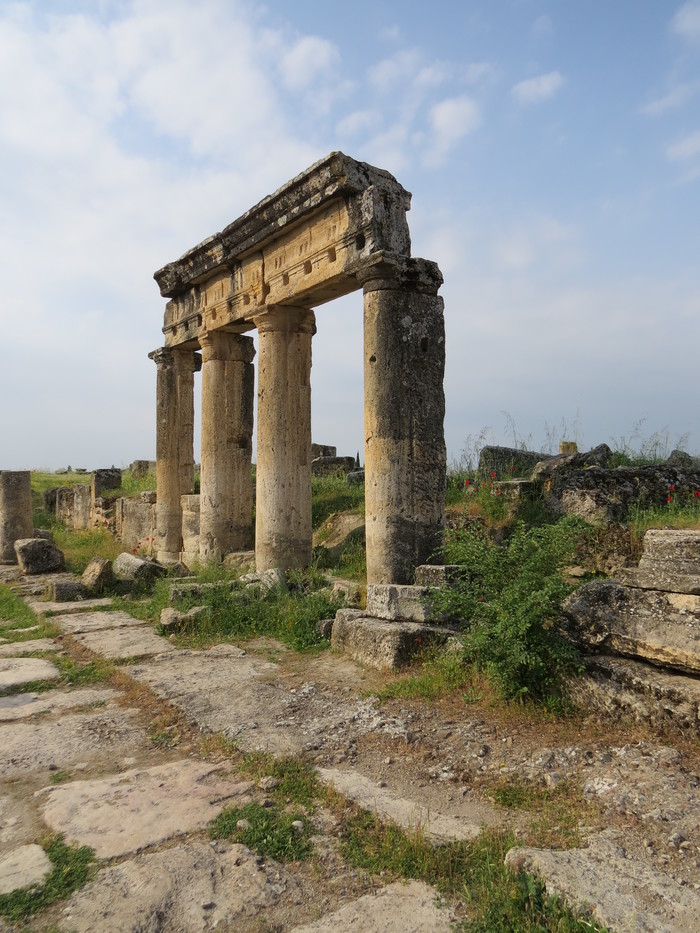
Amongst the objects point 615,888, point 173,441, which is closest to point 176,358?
point 173,441

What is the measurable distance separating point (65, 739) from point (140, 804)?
138 cm

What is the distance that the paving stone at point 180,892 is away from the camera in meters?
2.58

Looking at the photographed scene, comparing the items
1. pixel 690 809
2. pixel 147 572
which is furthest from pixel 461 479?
pixel 690 809

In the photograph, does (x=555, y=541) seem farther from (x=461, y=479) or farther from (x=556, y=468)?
(x=461, y=479)

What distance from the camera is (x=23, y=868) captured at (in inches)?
115

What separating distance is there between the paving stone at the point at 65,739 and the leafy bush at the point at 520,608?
2485mm

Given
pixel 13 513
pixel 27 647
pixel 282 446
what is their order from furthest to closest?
pixel 13 513 < pixel 282 446 < pixel 27 647

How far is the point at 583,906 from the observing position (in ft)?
8.14

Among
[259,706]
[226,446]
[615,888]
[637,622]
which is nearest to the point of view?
[615,888]

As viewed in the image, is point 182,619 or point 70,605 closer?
point 182,619

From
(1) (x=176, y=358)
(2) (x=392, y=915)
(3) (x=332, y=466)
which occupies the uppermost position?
(1) (x=176, y=358)

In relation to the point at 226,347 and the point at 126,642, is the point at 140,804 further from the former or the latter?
the point at 226,347

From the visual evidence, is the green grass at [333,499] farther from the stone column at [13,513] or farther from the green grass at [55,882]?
the green grass at [55,882]

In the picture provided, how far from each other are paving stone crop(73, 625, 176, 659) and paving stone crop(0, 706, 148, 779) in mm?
1608
